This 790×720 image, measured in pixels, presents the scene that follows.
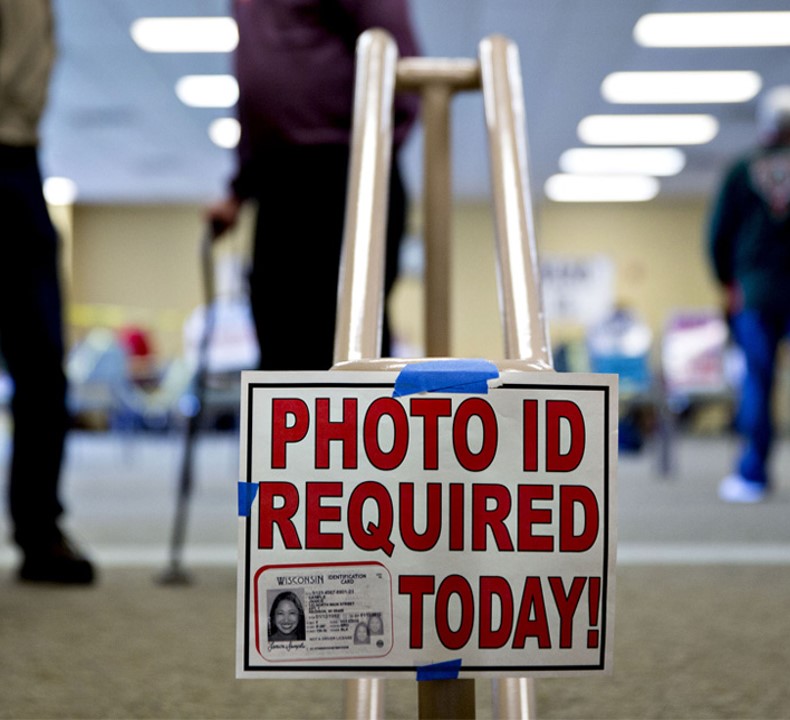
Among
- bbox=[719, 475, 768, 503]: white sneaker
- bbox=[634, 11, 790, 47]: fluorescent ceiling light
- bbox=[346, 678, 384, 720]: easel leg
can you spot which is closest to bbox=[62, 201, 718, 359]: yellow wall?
bbox=[634, 11, 790, 47]: fluorescent ceiling light

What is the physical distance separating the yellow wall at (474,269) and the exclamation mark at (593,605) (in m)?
11.0

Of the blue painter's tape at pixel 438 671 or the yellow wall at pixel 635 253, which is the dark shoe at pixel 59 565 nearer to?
the blue painter's tape at pixel 438 671

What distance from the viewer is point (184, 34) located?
6066 mm

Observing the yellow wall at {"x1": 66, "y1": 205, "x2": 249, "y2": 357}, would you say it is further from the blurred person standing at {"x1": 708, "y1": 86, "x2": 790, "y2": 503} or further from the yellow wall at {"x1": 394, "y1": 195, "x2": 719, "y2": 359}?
the blurred person standing at {"x1": 708, "y1": 86, "x2": 790, "y2": 503}

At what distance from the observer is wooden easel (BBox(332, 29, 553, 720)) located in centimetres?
60

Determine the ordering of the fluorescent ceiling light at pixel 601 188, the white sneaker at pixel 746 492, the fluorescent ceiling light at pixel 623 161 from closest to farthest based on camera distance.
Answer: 1. the white sneaker at pixel 746 492
2. the fluorescent ceiling light at pixel 623 161
3. the fluorescent ceiling light at pixel 601 188

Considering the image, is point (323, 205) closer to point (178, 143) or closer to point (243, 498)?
point (243, 498)

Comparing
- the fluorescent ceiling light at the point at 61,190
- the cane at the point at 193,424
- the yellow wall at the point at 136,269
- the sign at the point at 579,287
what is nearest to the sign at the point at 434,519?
the cane at the point at 193,424

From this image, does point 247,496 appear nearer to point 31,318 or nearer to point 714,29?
point 31,318

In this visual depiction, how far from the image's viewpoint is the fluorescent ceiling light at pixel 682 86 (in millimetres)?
6906

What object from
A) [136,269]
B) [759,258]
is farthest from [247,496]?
[136,269]

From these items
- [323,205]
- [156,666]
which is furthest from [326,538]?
[323,205]

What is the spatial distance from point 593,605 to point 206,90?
7.27 m

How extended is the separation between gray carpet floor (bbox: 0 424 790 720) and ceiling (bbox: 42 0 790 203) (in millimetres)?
2730
